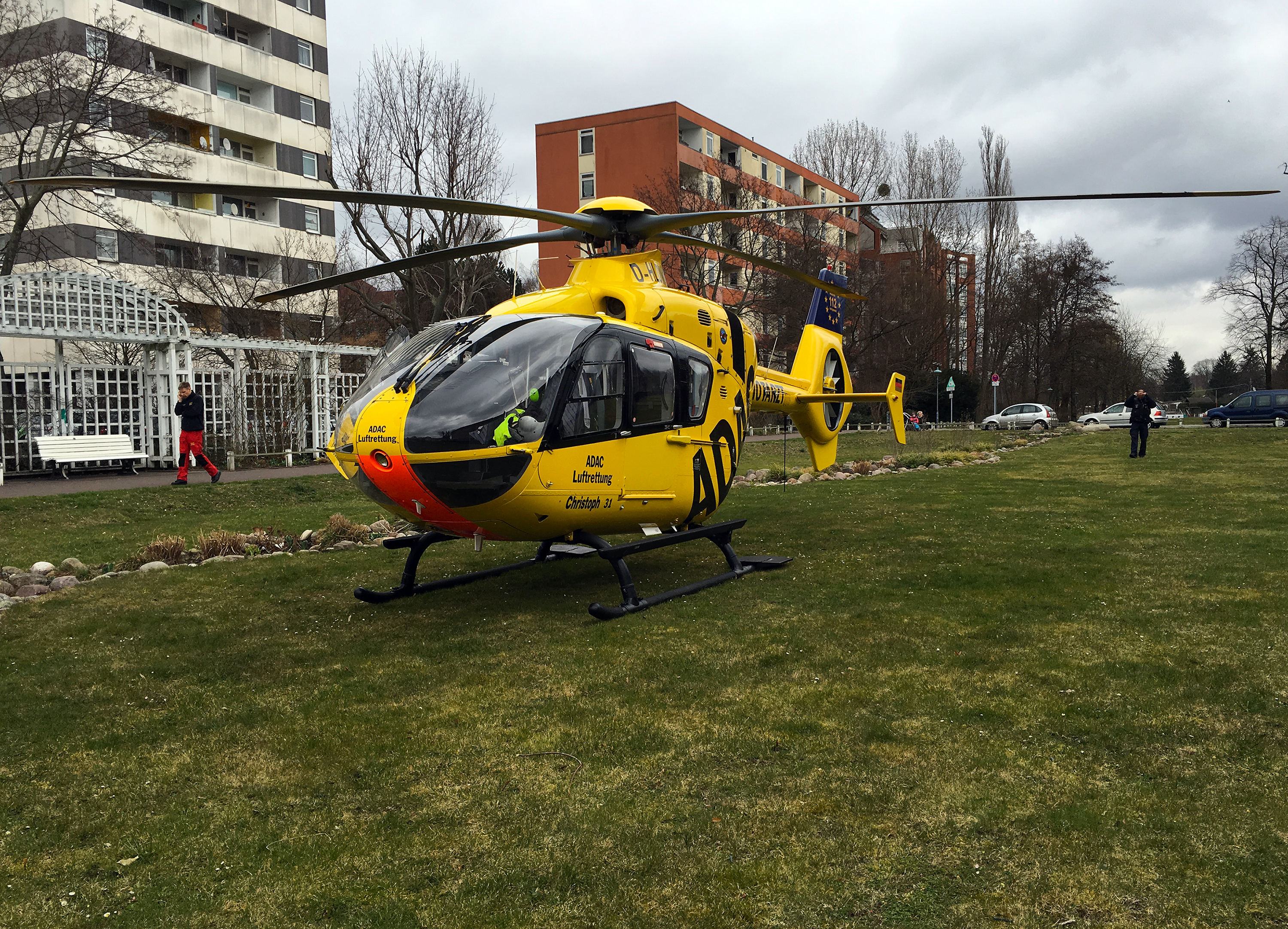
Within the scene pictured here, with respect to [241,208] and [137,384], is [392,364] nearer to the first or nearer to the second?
[137,384]

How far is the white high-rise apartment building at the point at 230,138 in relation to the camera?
32562 millimetres

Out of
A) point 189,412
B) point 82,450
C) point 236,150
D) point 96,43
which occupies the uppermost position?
point 236,150

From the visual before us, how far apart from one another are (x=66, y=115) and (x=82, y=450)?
9.85m

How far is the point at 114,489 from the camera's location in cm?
1495

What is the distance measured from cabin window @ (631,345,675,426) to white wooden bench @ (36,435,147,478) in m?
15.1

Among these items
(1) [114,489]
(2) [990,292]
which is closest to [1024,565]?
(1) [114,489]

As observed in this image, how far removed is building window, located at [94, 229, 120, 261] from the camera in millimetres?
32375

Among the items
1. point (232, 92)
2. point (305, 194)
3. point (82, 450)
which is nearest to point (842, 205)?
point (305, 194)

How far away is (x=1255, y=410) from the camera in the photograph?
37719 mm

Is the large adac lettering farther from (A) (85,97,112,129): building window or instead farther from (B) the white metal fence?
(A) (85,97,112,129): building window

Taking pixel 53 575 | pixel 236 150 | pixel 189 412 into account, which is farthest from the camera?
pixel 236 150

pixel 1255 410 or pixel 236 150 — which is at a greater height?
pixel 236 150

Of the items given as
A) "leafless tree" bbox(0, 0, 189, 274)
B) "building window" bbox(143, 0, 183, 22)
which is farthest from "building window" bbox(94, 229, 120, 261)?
"building window" bbox(143, 0, 183, 22)

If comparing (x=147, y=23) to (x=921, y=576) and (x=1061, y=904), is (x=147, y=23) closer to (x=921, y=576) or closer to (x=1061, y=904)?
(x=921, y=576)
